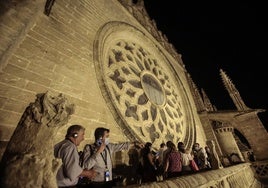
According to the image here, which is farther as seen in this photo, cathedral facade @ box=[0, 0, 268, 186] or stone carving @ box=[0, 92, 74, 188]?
cathedral facade @ box=[0, 0, 268, 186]

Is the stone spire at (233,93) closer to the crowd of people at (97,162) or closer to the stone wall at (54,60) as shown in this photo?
the stone wall at (54,60)

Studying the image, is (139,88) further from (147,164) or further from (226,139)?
(226,139)

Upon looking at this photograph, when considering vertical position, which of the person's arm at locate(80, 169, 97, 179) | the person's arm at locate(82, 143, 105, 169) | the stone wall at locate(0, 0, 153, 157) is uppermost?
the stone wall at locate(0, 0, 153, 157)

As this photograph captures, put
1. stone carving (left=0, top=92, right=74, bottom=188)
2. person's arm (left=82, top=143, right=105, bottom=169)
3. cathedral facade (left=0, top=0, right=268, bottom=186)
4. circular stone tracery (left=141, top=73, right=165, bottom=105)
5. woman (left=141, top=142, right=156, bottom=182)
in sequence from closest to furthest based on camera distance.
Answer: stone carving (left=0, top=92, right=74, bottom=188), person's arm (left=82, top=143, right=105, bottom=169), cathedral facade (left=0, top=0, right=268, bottom=186), woman (left=141, top=142, right=156, bottom=182), circular stone tracery (left=141, top=73, right=165, bottom=105)

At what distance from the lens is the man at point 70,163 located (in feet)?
5.00

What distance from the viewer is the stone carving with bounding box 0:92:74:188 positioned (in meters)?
0.87

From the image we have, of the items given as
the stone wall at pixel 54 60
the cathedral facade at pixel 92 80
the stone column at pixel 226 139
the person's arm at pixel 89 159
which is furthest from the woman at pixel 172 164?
the stone column at pixel 226 139

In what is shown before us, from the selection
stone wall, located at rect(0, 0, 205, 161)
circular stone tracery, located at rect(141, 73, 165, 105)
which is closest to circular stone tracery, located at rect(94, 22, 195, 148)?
circular stone tracery, located at rect(141, 73, 165, 105)

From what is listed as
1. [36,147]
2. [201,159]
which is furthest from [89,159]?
[201,159]

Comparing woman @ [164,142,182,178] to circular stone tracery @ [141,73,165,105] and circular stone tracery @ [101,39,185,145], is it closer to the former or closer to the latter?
circular stone tracery @ [101,39,185,145]

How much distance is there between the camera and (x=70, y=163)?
5.18 feet

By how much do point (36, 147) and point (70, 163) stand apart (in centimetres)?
67

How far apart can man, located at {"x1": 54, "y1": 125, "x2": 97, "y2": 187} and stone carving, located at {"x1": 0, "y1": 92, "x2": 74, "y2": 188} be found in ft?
1.84

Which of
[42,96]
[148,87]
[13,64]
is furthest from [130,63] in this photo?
[42,96]
